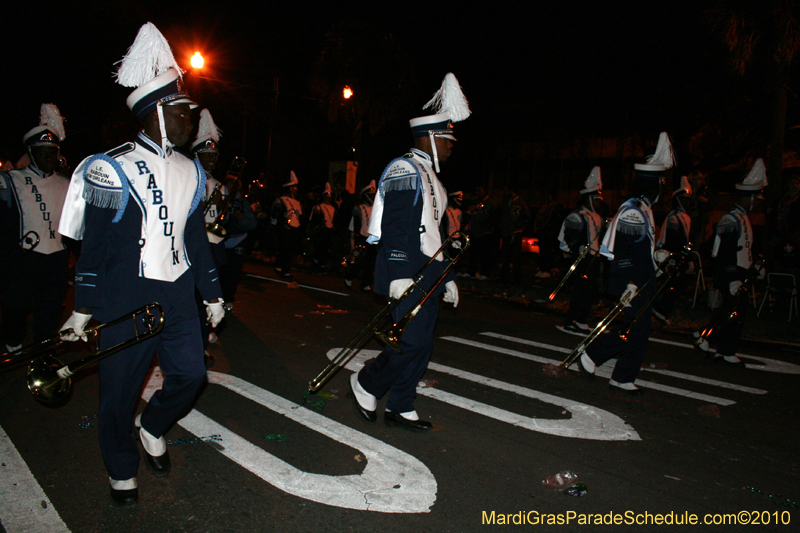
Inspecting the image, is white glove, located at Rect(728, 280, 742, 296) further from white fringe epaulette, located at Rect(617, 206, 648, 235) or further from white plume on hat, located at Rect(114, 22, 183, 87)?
white plume on hat, located at Rect(114, 22, 183, 87)

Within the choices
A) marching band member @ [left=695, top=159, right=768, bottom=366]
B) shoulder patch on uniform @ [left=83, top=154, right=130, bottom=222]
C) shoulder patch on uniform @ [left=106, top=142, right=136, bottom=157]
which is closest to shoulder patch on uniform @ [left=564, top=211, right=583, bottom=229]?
marching band member @ [left=695, top=159, right=768, bottom=366]

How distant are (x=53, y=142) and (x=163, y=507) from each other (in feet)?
14.4

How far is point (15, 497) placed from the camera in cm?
316

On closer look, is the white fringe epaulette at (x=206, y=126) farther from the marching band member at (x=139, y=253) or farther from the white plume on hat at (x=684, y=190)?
the white plume on hat at (x=684, y=190)

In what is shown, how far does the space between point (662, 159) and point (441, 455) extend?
3.86 meters

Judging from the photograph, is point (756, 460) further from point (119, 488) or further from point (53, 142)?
point (53, 142)

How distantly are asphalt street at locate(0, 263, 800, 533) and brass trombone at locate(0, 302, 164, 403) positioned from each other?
1.87 ft

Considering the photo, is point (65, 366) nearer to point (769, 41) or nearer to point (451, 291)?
point (451, 291)

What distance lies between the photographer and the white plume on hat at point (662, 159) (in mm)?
5703

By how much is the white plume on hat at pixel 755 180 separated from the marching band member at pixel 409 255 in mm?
4170

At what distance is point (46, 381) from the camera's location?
3201 millimetres

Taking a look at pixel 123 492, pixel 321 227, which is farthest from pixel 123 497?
pixel 321 227

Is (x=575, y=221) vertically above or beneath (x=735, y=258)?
above

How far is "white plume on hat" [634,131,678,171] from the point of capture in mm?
5703
